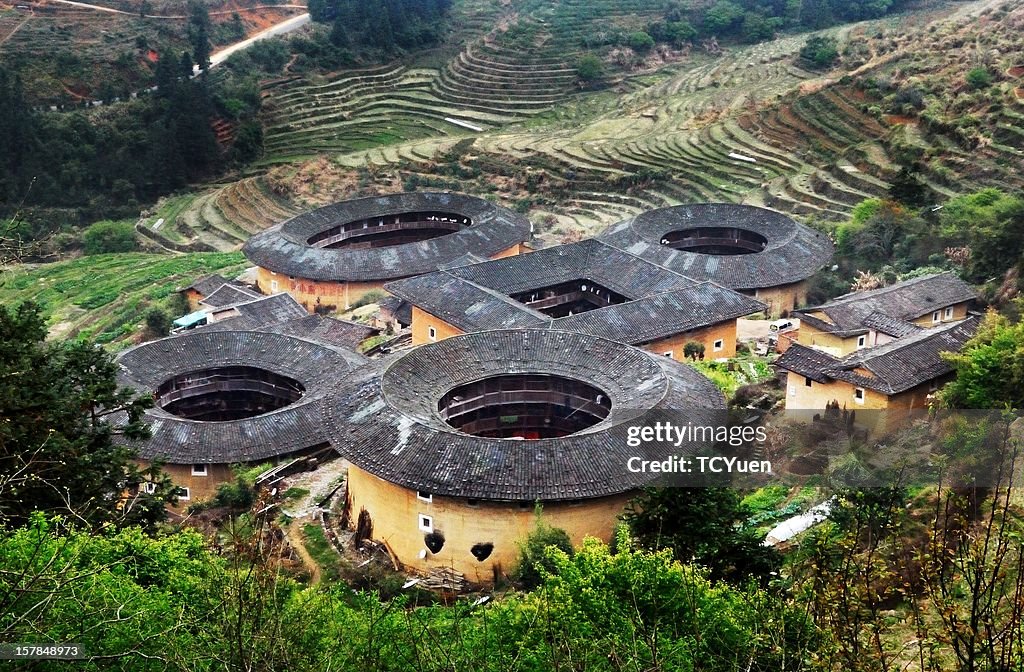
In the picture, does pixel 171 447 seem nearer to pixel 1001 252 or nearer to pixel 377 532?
pixel 377 532

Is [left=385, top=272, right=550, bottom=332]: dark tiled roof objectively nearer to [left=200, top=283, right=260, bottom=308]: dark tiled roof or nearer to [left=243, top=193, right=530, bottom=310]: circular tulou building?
[left=243, top=193, right=530, bottom=310]: circular tulou building

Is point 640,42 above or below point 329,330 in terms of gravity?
above

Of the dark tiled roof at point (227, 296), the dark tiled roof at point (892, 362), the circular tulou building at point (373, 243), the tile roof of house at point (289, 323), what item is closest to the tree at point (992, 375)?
the dark tiled roof at point (892, 362)

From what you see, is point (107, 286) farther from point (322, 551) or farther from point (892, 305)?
point (892, 305)

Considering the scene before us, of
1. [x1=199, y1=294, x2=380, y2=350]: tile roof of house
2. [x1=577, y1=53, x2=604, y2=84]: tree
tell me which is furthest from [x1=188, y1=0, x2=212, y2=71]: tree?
[x1=199, y1=294, x2=380, y2=350]: tile roof of house

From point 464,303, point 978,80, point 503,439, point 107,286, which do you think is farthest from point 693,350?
point 107,286

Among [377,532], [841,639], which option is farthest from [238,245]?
[841,639]
